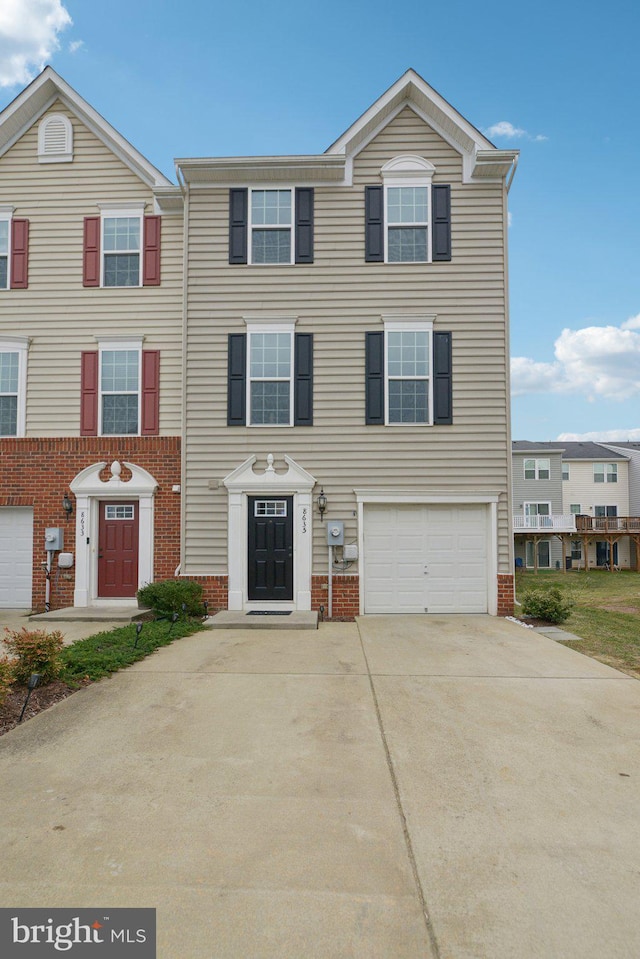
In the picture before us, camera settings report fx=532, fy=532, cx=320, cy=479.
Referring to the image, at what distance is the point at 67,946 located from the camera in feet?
7.36

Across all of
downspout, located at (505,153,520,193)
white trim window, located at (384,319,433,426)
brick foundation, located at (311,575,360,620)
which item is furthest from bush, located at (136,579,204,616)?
downspout, located at (505,153,520,193)

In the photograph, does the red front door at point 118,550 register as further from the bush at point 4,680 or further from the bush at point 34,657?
the bush at point 4,680

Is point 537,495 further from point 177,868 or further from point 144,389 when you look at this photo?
point 177,868

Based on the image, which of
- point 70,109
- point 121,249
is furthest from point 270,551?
point 70,109

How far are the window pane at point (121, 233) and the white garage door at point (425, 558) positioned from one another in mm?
7309

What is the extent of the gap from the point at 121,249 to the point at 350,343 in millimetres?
5182

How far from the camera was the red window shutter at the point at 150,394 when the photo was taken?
10.7 metres

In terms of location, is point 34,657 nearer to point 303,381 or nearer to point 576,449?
point 303,381

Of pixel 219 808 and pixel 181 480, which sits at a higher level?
pixel 181 480

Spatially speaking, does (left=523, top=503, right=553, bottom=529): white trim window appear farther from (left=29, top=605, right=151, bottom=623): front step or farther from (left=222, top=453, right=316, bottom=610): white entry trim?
(left=29, top=605, right=151, bottom=623): front step

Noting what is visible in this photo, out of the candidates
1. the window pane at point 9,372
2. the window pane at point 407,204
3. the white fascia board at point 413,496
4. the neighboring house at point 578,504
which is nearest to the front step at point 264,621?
the white fascia board at point 413,496

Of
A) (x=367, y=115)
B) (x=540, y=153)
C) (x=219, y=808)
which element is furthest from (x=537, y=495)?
(x=219, y=808)

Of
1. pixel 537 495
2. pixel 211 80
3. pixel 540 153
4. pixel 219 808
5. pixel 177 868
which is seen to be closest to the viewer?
pixel 177 868

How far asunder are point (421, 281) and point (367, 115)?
10.8ft
